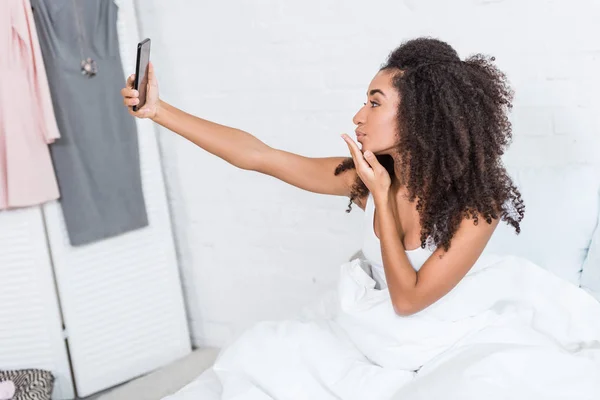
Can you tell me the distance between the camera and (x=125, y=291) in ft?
8.66

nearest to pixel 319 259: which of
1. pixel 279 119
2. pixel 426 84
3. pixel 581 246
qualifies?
pixel 279 119

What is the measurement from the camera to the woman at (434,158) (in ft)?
4.89

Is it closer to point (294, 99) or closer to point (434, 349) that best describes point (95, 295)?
point (294, 99)

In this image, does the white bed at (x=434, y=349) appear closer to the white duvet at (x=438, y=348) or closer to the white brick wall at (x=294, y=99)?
the white duvet at (x=438, y=348)

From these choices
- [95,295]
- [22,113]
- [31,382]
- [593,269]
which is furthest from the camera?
[95,295]

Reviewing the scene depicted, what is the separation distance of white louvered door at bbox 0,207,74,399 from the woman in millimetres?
1000

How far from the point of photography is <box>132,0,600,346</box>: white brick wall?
6.56ft

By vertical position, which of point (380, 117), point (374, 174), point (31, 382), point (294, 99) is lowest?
point (31, 382)

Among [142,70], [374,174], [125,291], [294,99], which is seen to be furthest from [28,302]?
[374,174]

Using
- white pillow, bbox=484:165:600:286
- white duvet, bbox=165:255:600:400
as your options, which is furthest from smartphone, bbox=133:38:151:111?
white pillow, bbox=484:165:600:286

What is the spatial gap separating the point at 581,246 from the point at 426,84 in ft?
2.16

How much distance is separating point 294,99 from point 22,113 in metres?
0.84

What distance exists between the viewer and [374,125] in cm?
156

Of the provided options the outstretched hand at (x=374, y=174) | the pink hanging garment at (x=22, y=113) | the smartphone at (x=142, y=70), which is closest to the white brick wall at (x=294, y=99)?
the pink hanging garment at (x=22, y=113)
